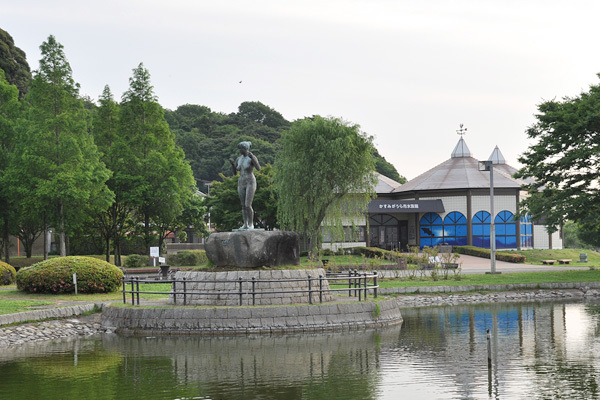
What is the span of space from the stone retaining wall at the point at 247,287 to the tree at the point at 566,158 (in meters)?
21.5

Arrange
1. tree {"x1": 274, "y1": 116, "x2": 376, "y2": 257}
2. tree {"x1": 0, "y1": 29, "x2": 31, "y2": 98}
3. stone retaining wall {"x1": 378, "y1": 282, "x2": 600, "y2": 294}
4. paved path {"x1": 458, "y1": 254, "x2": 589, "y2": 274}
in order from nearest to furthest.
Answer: stone retaining wall {"x1": 378, "y1": 282, "x2": 600, "y2": 294} < tree {"x1": 274, "y1": 116, "x2": 376, "y2": 257} < paved path {"x1": 458, "y1": 254, "x2": 589, "y2": 274} < tree {"x1": 0, "y1": 29, "x2": 31, "y2": 98}

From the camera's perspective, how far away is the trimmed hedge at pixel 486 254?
177 feet

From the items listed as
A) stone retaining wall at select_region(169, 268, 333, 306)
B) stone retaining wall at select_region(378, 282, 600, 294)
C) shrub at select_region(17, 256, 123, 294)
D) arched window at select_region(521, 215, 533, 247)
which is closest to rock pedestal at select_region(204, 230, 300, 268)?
stone retaining wall at select_region(169, 268, 333, 306)

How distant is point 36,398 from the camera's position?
1277 cm

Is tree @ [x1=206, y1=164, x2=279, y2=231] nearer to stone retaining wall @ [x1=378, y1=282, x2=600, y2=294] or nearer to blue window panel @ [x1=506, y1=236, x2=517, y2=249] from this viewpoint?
blue window panel @ [x1=506, y1=236, x2=517, y2=249]

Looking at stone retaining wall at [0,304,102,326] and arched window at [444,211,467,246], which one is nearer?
stone retaining wall at [0,304,102,326]

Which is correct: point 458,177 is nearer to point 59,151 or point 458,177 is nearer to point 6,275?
point 59,151

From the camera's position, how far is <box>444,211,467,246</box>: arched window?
209 ft

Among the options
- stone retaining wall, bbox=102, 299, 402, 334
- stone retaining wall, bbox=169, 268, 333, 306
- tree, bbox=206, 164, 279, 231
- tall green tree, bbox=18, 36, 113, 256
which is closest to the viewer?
stone retaining wall, bbox=102, 299, 402, 334

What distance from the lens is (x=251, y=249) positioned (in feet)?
72.4

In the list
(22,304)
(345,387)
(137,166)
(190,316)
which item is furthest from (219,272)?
(137,166)

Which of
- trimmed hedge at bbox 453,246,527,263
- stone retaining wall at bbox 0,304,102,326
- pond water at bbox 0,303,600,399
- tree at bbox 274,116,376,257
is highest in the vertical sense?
tree at bbox 274,116,376,257

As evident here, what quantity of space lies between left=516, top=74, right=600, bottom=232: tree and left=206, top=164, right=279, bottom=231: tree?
18681 mm

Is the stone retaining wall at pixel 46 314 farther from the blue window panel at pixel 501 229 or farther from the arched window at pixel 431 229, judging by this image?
the blue window panel at pixel 501 229
